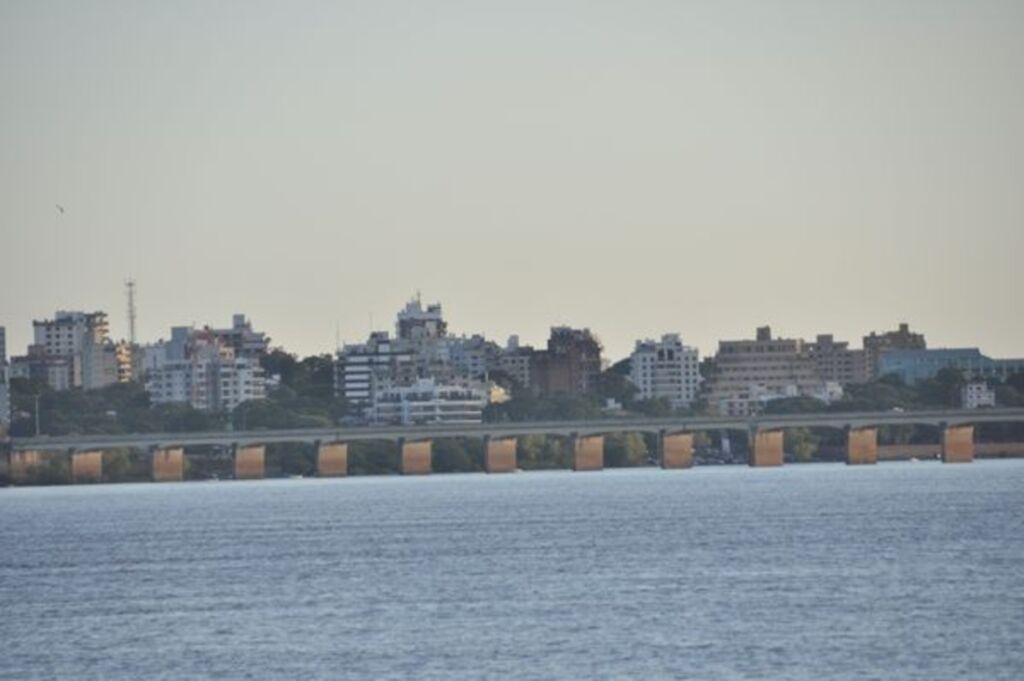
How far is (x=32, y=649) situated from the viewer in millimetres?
85000

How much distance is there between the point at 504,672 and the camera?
75750 millimetres

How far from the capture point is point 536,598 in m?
97.0

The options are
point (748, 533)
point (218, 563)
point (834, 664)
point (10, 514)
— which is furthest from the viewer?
point (10, 514)

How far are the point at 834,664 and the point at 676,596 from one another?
Answer: 21.0 meters

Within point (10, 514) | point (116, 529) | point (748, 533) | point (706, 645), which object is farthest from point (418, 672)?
point (10, 514)

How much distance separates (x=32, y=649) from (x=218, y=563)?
122 feet

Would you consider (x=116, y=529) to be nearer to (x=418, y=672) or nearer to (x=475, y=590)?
(x=475, y=590)

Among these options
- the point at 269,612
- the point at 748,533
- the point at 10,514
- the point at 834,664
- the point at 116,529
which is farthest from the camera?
the point at 10,514

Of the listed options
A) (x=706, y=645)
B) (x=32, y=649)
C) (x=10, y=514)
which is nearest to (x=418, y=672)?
(x=706, y=645)

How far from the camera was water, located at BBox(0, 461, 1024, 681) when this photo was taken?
3063 inches

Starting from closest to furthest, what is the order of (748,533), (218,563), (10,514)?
1. (218,563)
2. (748,533)
3. (10,514)

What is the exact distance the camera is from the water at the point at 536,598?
77812 mm

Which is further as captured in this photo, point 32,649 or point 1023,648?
point 32,649

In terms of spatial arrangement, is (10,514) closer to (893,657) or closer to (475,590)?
(475,590)
